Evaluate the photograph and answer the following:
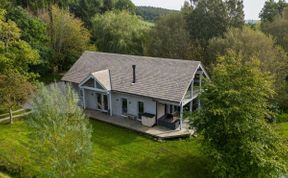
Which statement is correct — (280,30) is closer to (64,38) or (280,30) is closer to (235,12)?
(235,12)

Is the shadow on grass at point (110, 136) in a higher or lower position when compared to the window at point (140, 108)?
lower

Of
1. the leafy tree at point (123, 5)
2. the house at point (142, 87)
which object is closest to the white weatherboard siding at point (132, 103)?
the house at point (142, 87)

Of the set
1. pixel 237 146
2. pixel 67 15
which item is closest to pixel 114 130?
pixel 237 146

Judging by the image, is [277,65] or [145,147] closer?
[145,147]

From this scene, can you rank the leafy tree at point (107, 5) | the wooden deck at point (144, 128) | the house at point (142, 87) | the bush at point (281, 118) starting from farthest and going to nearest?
1. the leafy tree at point (107, 5)
2. the bush at point (281, 118)
3. the house at point (142, 87)
4. the wooden deck at point (144, 128)

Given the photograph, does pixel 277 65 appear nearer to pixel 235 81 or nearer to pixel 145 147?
pixel 235 81

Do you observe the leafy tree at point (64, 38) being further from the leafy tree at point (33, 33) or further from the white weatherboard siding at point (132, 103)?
the white weatherboard siding at point (132, 103)
